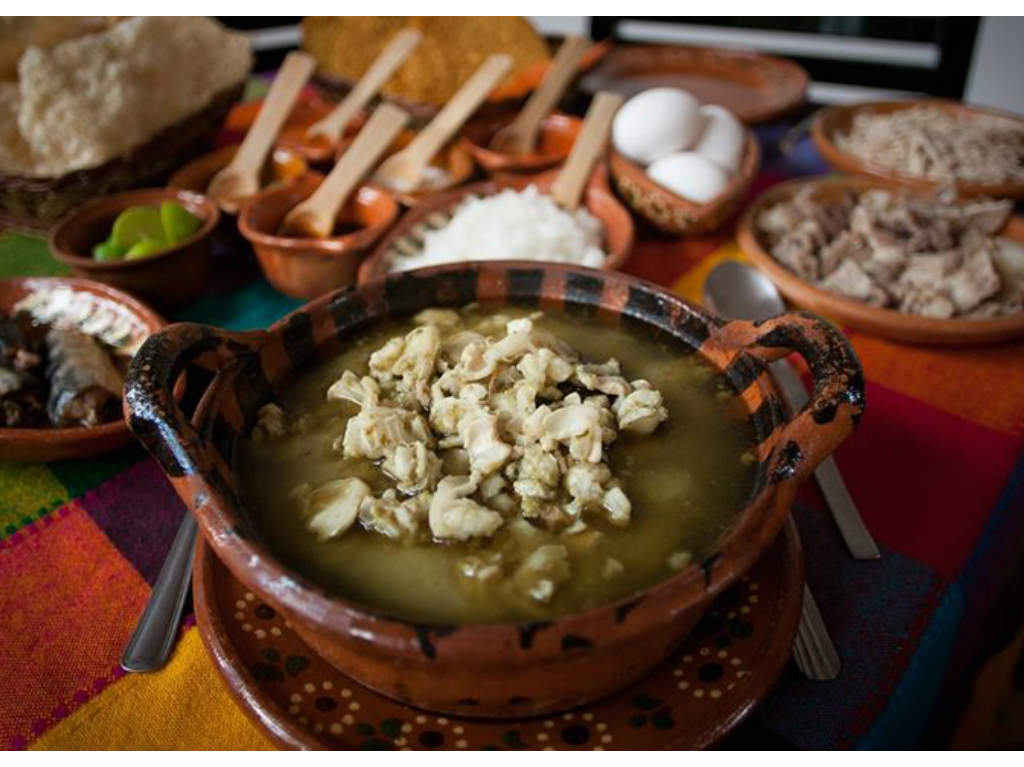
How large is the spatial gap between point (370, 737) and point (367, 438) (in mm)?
301

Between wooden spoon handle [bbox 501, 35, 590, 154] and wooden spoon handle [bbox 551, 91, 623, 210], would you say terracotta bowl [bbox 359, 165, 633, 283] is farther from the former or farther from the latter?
wooden spoon handle [bbox 501, 35, 590, 154]

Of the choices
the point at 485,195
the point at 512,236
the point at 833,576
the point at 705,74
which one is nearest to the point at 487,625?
the point at 833,576

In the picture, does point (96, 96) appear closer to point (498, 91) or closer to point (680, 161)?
point (498, 91)

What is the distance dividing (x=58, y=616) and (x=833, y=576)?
0.94 m

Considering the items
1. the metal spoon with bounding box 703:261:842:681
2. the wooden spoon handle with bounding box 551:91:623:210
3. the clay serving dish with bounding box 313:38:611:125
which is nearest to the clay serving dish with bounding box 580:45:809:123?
the clay serving dish with bounding box 313:38:611:125

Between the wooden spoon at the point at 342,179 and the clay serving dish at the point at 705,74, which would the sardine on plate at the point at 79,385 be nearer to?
the wooden spoon at the point at 342,179

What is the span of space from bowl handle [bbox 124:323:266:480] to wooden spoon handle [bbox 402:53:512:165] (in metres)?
1.01

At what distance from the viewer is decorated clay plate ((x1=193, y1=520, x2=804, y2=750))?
773 mm

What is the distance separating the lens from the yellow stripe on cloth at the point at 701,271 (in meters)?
1.56

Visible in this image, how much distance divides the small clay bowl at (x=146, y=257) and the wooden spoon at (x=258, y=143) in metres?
0.09

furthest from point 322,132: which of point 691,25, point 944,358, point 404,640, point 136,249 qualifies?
point 691,25

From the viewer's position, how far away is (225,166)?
1.86 m

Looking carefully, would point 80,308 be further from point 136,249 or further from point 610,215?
point 610,215

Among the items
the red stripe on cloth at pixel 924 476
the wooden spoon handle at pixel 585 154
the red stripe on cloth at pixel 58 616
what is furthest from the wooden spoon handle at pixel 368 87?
the red stripe on cloth at pixel 924 476
